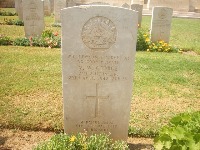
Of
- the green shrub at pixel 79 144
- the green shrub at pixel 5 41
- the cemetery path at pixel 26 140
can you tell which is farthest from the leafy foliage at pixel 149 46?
the green shrub at pixel 79 144

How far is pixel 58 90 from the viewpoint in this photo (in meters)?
→ 6.18

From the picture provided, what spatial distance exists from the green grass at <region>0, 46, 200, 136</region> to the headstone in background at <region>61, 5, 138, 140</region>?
0.77m

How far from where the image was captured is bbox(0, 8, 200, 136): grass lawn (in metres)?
4.79

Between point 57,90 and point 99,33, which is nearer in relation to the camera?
point 99,33

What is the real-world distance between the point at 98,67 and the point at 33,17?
853cm

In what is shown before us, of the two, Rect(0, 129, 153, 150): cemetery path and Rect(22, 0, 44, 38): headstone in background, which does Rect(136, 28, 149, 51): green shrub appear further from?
Rect(0, 129, 153, 150): cemetery path

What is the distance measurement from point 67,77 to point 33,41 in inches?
297

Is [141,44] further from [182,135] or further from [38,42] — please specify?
[182,135]

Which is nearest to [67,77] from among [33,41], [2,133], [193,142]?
[2,133]

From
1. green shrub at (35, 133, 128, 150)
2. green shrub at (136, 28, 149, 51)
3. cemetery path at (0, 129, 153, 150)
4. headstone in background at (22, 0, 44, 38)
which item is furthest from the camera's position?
headstone in background at (22, 0, 44, 38)

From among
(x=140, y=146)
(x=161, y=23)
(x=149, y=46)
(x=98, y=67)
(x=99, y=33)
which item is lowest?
(x=140, y=146)

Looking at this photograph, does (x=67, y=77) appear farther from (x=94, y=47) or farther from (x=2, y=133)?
(x=2, y=133)

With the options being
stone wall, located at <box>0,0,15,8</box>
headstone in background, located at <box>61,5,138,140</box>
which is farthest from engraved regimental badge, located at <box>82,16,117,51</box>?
stone wall, located at <box>0,0,15,8</box>

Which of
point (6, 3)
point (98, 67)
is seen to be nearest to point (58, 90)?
point (98, 67)
